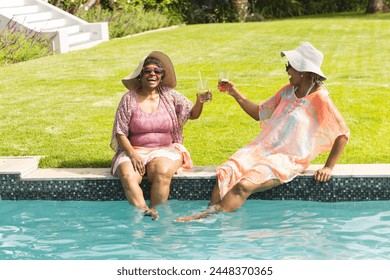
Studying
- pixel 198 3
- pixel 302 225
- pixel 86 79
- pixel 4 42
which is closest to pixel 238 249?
pixel 302 225

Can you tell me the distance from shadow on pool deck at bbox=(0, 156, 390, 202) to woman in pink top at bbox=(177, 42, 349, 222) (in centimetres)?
16

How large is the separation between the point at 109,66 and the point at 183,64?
1222 millimetres

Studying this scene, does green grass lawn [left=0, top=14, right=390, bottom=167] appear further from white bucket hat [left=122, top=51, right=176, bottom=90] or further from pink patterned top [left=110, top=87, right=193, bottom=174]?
white bucket hat [left=122, top=51, right=176, bottom=90]

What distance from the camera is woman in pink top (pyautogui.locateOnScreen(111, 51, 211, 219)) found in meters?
6.56

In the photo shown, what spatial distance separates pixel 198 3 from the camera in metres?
26.4

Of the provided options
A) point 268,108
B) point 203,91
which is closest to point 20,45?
point 268,108

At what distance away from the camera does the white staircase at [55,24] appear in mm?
16422

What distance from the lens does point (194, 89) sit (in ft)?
37.4

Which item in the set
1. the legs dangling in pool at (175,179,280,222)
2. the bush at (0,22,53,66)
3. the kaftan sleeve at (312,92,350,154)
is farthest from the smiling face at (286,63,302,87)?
the bush at (0,22,53,66)

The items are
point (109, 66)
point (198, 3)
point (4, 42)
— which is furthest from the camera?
point (198, 3)

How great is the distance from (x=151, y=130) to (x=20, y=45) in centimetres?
903

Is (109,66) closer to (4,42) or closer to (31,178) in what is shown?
(4,42)

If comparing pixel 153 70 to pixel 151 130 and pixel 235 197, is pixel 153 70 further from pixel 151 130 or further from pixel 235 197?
pixel 235 197

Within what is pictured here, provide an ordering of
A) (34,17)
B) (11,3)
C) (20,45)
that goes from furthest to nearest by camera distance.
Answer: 1. (11,3)
2. (34,17)
3. (20,45)
